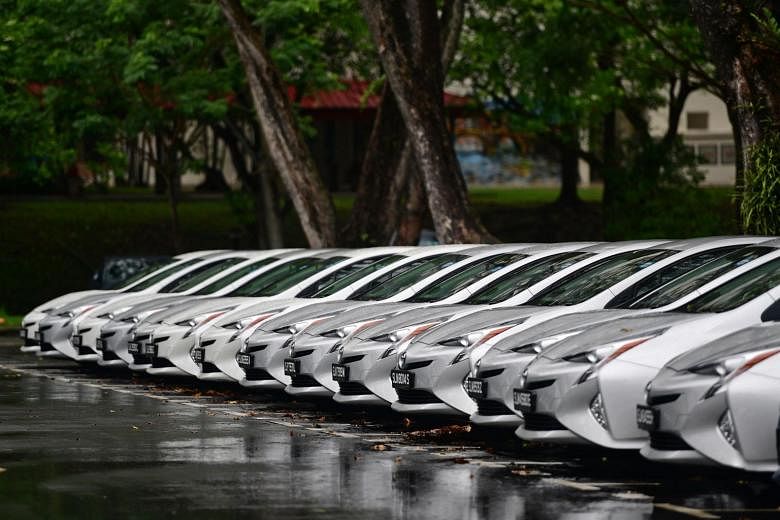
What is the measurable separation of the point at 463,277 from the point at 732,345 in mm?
6159

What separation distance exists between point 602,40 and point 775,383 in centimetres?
2917

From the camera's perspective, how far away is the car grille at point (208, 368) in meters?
17.8

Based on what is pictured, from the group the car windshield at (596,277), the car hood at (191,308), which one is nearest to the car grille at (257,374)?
the car hood at (191,308)

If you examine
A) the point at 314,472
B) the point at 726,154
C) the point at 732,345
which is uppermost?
the point at 732,345

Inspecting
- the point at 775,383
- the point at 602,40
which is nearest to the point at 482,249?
the point at 775,383

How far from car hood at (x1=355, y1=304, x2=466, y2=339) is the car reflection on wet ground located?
80cm

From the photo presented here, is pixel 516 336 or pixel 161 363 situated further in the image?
pixel 161 363

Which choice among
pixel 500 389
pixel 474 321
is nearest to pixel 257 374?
pixel 474 321

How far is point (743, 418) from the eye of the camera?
9.54 meters

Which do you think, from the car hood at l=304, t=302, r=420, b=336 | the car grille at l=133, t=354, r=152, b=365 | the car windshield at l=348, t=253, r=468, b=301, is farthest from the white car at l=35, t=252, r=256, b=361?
the car hood at l=304, t=302, r=420, b=336

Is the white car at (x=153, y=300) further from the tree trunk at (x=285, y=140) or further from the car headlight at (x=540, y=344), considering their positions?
the car headlight at (x=540, y=344)

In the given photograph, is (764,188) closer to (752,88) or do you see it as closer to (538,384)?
(752,88)

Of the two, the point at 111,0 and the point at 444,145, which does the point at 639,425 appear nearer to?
the point at 444,145

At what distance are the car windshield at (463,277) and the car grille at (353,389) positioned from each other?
1.55m
